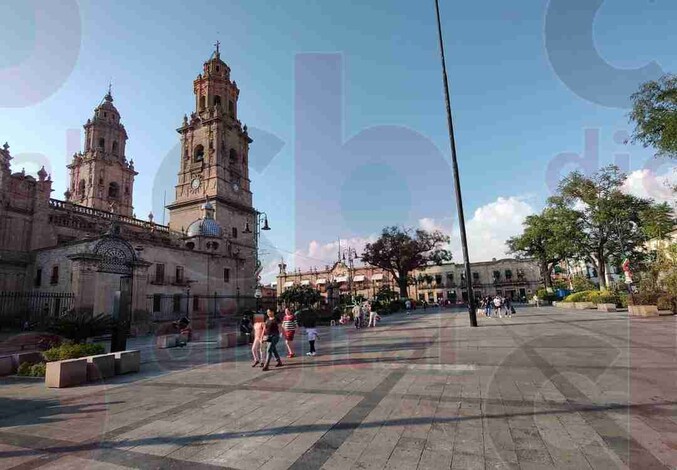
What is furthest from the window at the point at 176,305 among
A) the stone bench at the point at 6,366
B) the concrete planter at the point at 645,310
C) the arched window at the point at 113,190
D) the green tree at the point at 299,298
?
the concrete planter at the point at 645,310

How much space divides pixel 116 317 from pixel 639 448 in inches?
579

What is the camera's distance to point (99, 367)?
8883 millimetres

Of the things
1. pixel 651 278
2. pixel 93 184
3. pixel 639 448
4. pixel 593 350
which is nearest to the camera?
pixel 639 448

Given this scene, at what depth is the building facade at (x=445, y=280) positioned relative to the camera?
7144 cm

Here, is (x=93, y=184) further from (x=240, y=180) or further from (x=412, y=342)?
(x=412, y=342)

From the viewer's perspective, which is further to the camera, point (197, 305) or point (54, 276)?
point (197, 305)

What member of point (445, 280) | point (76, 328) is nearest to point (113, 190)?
point (76, 328)

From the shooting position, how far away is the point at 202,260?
122ft

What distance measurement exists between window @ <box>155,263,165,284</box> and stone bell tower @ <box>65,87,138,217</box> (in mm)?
18047

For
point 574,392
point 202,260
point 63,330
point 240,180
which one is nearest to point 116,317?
point 63,330

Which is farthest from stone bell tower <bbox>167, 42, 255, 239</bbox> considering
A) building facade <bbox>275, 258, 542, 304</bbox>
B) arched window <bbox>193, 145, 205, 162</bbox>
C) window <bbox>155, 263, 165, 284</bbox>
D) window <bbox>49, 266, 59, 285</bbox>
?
building facade <bbox>275, 258, 542, 304</bbox>

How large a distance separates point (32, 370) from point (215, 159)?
39078mm

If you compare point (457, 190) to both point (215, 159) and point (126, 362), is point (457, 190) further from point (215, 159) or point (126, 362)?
point (215, 159)

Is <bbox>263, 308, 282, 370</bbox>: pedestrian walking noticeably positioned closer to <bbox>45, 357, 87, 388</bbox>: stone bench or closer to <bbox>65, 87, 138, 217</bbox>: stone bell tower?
<bbox>45, 357, 87, 388</bbox>: stone bench
